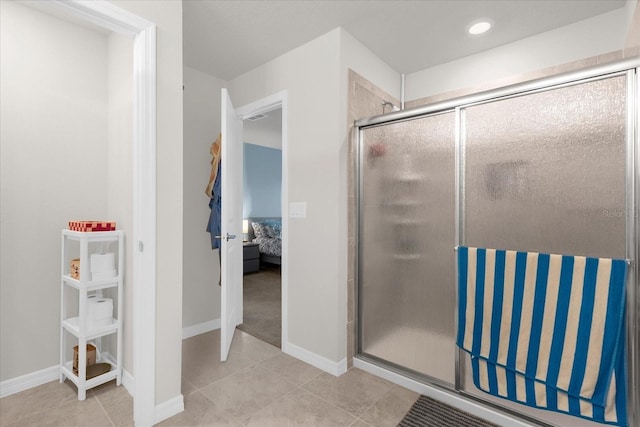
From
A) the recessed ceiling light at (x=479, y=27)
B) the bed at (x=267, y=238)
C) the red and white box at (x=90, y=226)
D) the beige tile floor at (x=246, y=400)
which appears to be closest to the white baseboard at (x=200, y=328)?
the beige tile floor at (x=246, y=400)

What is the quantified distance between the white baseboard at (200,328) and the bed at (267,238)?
271 cm

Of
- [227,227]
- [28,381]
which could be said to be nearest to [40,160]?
[227,227]

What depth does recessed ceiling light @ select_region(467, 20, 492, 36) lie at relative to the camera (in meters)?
2.23

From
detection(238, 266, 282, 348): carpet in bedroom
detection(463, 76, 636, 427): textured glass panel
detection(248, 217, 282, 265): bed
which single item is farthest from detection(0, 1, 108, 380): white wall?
detection(248, 217, 282, 265): bed

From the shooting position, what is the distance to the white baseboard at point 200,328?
9.53ft

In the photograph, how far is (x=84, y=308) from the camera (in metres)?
1.96

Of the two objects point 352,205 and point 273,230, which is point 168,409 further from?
point 273,230

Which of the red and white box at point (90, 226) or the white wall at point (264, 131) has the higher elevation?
the white wall at point (264, 131)

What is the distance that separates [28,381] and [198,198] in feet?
5.73

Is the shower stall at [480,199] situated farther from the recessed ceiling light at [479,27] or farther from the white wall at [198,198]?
the white wall at [198,198]

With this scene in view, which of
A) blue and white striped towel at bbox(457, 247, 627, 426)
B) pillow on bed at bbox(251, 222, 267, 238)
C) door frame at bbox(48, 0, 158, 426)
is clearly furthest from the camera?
pillow on bed at bbox(251, 222, 267, 238)

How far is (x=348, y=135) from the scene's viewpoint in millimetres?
2352

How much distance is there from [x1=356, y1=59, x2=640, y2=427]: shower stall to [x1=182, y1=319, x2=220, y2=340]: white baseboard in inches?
60.7

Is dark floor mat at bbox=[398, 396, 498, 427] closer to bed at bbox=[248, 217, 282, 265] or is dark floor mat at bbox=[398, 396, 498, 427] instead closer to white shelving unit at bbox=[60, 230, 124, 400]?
white shelving unit at bbox=[60, 230, 124, 400]
